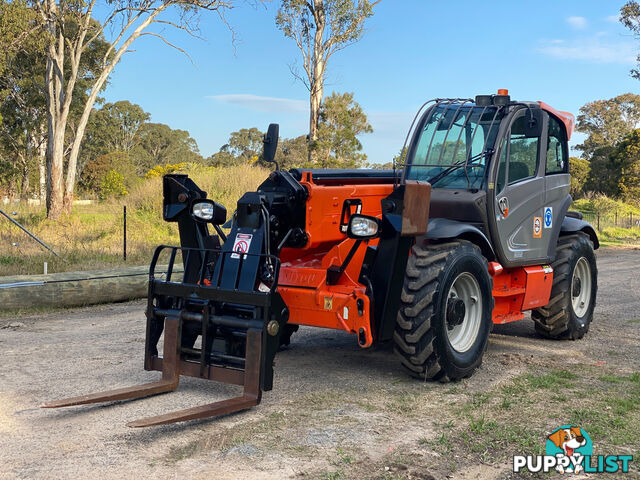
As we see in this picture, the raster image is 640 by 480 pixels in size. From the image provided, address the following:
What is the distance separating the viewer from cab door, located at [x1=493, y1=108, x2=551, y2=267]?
683 centimetres

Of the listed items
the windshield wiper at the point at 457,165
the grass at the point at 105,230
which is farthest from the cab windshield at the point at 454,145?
the grass at the point at 105,230

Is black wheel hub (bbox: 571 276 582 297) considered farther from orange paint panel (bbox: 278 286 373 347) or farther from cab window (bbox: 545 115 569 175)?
orange paint panel (bbox: 278 286 373 347)

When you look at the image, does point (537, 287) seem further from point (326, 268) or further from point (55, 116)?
point (55, 116)

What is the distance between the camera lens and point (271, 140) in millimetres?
5773

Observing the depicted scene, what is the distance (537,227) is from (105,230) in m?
13.8

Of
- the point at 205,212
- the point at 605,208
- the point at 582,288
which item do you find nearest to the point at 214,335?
the point at 205,212

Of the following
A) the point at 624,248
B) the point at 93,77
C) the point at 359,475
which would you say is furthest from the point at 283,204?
the point at 93,77

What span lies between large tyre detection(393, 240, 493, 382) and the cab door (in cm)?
70

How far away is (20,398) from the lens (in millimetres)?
5496

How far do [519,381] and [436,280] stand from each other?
50.7 inches

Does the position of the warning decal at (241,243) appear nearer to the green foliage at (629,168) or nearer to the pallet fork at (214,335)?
the pallet fork at (214,335)

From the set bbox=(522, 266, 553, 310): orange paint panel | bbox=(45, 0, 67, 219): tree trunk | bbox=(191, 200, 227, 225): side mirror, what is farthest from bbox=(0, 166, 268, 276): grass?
bbox=(522, 266, 553, 310): orange paint panel

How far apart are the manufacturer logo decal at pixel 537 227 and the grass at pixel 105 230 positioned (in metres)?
8.78

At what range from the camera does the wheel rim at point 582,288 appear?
Answer: 8.37 metres
